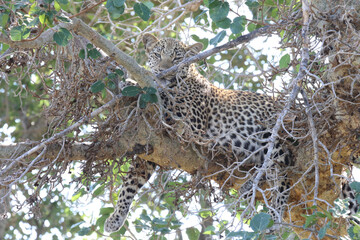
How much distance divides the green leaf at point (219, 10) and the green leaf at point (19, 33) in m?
1.66

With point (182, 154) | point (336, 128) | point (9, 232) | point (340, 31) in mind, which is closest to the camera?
point (340, 31)

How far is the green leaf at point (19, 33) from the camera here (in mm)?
3588

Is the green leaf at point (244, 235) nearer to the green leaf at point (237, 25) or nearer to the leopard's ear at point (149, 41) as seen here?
the green leaf at point (237, 25)

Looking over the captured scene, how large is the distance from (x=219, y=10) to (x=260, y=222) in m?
2.09

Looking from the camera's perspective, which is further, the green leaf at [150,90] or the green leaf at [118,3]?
the green leaf at [150,90]

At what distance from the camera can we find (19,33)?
3609mm

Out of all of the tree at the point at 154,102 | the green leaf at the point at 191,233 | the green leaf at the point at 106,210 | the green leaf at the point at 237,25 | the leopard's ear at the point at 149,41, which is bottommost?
the green leaf at the point at 191,233

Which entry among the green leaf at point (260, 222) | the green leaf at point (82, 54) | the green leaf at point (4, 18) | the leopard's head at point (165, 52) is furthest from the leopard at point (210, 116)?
the green leaf at point (260, 222)

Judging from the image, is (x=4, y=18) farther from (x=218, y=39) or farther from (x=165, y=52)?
(x=165, y=52)

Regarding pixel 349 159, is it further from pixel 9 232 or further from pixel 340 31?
pixel 9 232

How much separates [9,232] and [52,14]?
235 inches

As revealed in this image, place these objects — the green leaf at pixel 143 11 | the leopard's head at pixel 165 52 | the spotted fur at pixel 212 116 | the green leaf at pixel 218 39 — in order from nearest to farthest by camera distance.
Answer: the green leaf at pixel 143 11
the green leaf at pixel 218 39
the spotted fur at pixel 212 116
the leopard's head at pixel 165 52

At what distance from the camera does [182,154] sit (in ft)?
16.1

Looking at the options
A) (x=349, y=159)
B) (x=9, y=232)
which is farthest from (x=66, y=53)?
(x=9, y=232)
